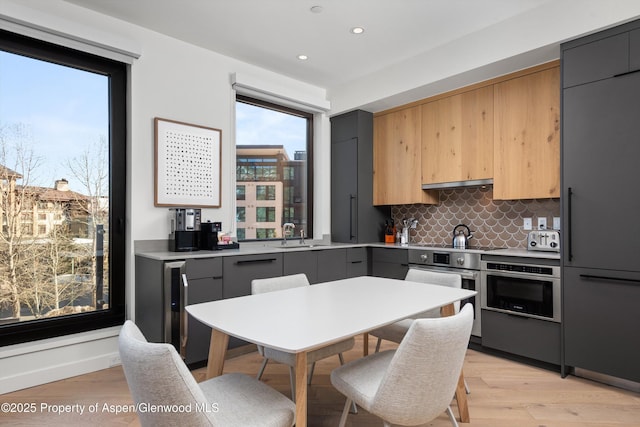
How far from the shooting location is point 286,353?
6.80 ft

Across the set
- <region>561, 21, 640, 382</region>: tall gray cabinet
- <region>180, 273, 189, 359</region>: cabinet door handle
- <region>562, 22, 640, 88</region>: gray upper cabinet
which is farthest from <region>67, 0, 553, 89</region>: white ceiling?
<region>180, 273, 189, 359</region>: cabinet door handle

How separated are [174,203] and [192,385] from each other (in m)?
2.48

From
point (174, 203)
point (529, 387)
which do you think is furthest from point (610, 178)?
point (174, 203)

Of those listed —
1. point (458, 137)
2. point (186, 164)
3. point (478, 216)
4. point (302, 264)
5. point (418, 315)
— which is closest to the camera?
point (418, 315)

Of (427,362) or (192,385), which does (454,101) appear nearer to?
(427,362)

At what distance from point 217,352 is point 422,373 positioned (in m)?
0.95

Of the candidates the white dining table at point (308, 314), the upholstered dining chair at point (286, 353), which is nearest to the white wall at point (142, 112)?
the upholstered dining chair at point (286, 353)

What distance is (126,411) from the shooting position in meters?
2.30

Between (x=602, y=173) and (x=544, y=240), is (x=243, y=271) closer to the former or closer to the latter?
(x=544, y=240)

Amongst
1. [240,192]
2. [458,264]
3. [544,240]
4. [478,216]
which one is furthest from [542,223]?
[240,192]

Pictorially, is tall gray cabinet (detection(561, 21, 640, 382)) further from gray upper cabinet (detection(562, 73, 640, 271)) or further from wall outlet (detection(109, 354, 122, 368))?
wall outlet (detection(109, 354, 122, 368))

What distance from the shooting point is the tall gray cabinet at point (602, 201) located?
2471 mm

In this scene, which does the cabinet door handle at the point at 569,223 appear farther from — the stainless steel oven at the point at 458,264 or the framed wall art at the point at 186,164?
the framed wall art at the point at 186,164

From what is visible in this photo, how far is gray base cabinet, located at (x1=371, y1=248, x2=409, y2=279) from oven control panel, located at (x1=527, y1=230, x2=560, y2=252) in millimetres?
1153
